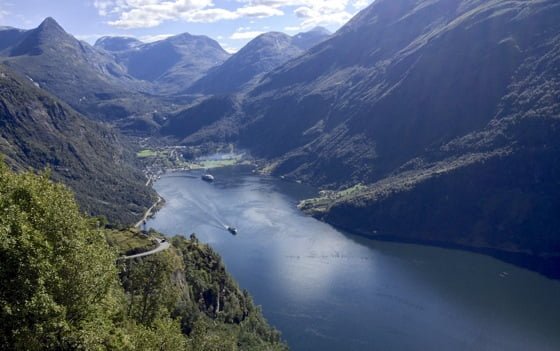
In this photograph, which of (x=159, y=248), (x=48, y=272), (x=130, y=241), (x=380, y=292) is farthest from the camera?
(x=380, y=292)

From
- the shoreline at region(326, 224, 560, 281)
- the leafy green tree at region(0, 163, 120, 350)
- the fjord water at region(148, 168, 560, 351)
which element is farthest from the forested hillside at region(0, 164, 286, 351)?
the shoreline at region(326, 224, 560, 281)

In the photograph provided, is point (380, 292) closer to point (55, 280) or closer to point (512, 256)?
point (512, 256)

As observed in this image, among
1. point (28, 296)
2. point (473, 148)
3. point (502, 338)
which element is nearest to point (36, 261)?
point (28, 296)

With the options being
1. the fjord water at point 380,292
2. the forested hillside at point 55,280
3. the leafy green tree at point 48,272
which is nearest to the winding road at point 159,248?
the fjord water at point 380,292

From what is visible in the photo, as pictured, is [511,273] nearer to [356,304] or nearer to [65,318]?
[356,304]

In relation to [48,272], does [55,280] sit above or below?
below

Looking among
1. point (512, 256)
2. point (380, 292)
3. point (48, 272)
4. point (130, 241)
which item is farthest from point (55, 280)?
point (512, 256)

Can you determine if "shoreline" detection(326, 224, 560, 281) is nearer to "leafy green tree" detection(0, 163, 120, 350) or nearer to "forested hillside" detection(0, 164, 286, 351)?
"forested hillside" detection(0, 164, 286, 351)

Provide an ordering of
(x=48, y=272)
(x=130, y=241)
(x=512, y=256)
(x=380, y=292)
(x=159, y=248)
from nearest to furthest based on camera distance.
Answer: (x=48, y=272) < (x=159, y=248) < (x=130, y=241) < (x=380, y=292) < (x=512, y=256)
